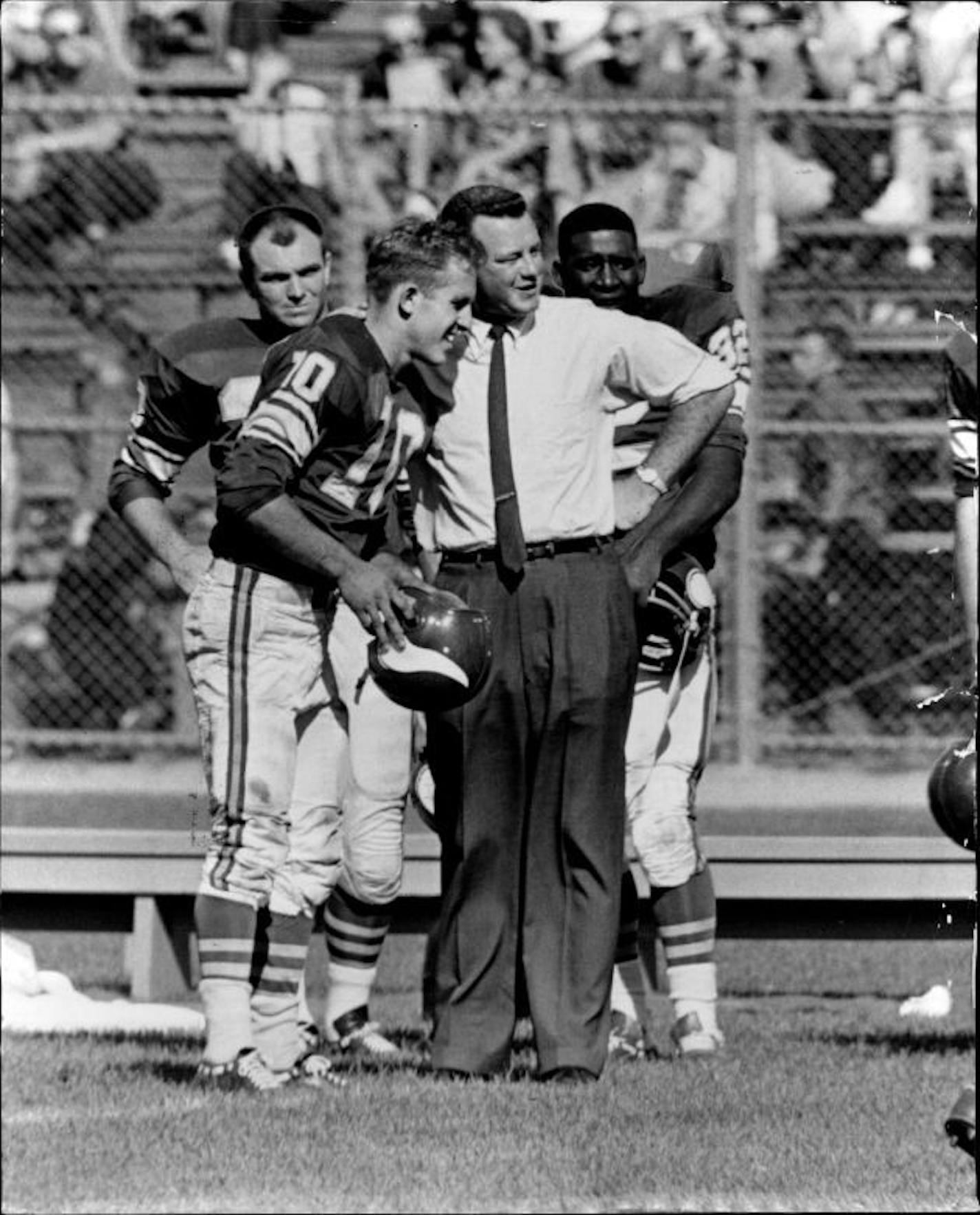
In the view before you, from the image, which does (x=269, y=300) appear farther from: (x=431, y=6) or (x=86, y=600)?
(x=431, y=6)

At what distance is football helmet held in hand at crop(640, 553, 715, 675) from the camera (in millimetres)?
6996

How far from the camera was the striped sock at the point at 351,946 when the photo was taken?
6.98 meters

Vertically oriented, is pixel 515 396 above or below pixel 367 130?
below

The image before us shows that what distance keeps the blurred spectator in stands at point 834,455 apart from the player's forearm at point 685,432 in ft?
17.4

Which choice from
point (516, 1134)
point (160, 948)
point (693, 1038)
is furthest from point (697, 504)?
point (160, 948)

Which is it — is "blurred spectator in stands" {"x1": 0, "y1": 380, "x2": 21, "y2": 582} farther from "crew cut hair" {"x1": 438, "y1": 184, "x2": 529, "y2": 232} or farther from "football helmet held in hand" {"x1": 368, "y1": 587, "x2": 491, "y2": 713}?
"football helmet held in hand" {"x1": 368, "y1": 587, "x2": 491, "y2": 713}

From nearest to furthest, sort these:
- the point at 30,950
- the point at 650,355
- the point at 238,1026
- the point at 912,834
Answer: the point at 238,1026, the point at 650,355, the point at 30,950, the point at 912,834

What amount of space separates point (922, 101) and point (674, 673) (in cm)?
615

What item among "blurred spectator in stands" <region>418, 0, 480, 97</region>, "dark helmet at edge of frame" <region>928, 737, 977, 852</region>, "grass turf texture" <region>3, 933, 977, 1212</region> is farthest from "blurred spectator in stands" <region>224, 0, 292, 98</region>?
"dark helmet at edge of frame" <region>928, 737, 977, 852</region>

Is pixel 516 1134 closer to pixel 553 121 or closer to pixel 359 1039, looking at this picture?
pixel 359 1039

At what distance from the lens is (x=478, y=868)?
6.46 metres

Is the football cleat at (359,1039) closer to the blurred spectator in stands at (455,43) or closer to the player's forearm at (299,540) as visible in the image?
the player's forearm at (299,540)

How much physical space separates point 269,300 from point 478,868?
5.08ft

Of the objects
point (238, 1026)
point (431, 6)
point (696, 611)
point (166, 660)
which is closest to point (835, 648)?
point (166, 660)
